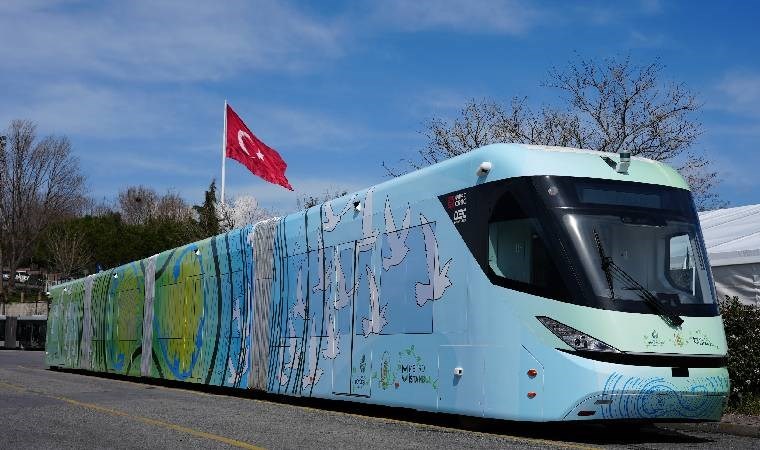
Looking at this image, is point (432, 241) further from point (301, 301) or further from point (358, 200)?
point (301, 301)

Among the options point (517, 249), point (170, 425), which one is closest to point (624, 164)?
point (517, 249)

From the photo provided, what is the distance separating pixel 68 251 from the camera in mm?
86000

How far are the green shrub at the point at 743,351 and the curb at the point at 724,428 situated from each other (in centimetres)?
176

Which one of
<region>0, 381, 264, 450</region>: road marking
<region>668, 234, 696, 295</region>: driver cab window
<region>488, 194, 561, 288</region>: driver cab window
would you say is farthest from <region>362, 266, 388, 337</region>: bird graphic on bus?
<region>668, 234, 696, 295</region>: driver cab window

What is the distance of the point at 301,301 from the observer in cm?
1583

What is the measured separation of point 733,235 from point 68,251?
7611cm

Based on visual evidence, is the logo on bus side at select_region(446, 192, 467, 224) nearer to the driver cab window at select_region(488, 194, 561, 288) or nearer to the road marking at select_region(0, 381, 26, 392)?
the driver cab window at select_region(488, 194, 561, 288)

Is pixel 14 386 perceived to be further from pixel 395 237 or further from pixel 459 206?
pixel 459 206

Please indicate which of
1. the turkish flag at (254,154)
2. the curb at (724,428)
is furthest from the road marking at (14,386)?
the turkish flag at (254,154)

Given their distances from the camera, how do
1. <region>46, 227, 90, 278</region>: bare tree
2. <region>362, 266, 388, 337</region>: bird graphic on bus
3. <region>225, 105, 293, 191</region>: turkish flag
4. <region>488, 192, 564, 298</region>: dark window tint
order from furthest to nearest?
<region>46, 227, 90, 278</region>: bare tree, <region>225, 105, 293, 191</region>: turkish flag, <region>362, 266, 388, 337</region>: bird graphic on bus, <region>488, 192, 564, 298</region>: dark window tint

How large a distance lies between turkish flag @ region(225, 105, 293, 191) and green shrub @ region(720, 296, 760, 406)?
80.9 feet

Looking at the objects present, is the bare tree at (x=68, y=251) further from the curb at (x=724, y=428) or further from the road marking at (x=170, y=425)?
the curb at (x=724, y=428)

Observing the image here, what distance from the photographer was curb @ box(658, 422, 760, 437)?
1180 cm

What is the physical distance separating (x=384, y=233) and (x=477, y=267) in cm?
255
